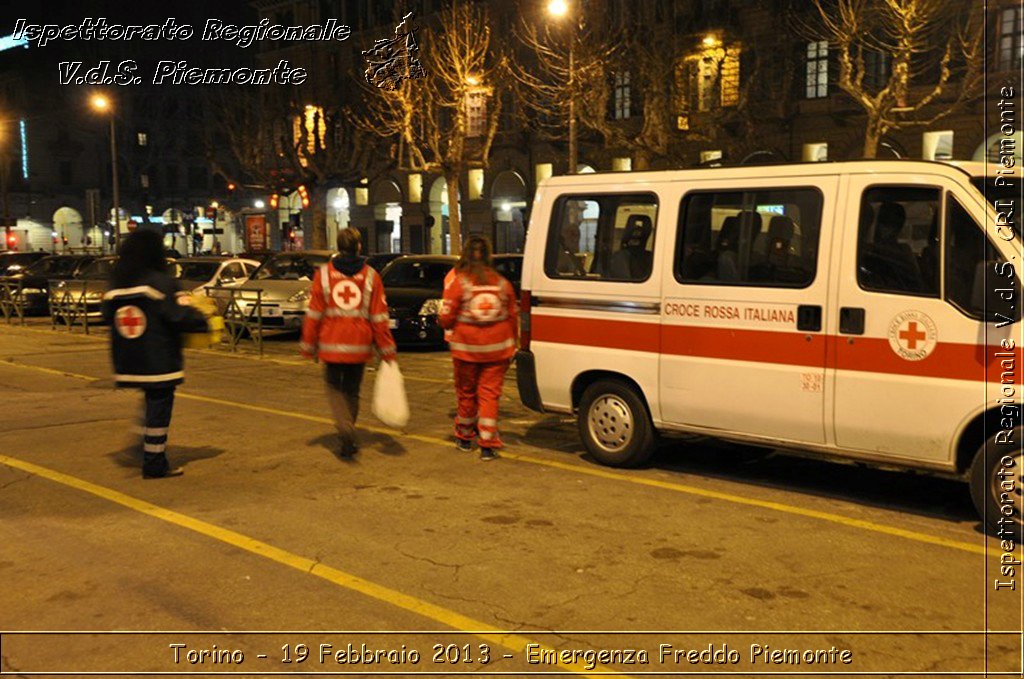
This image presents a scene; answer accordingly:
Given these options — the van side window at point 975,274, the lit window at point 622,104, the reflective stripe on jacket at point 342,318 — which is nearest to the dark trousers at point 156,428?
the reflective stripe on jacket at point 342,318

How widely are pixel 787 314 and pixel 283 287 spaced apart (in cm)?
1387

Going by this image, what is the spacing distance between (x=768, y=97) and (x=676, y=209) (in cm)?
2836

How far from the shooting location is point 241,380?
13.2 metres

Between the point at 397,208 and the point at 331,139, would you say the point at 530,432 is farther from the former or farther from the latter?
the point at 397,208

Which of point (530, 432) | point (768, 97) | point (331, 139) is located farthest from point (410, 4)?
point (530, 432)

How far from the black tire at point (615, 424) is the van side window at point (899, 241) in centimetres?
202

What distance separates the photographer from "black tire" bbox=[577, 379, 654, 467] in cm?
765

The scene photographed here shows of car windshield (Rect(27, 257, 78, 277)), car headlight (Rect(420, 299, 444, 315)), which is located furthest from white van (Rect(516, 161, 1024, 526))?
car windshield (Rect(27, 257, 78, 277))

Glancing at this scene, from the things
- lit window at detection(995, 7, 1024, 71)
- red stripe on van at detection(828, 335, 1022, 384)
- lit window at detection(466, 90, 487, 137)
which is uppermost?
lit window at detection(995, 7, 1024, 71)

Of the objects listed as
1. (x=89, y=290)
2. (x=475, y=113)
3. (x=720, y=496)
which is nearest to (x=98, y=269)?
(x=89, y=290)

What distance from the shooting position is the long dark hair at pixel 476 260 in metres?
8.04

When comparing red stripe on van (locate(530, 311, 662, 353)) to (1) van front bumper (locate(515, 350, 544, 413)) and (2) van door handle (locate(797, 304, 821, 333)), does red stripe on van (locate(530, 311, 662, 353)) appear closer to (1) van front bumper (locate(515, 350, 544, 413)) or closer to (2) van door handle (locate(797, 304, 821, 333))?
(1) van front bumper (locate(515, 350, 544, 413))

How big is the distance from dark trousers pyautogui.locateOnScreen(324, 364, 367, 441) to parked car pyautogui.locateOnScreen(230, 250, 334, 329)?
31.8 ft

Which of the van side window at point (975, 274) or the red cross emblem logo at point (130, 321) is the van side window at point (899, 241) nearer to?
the van side window at point (975, 274)
